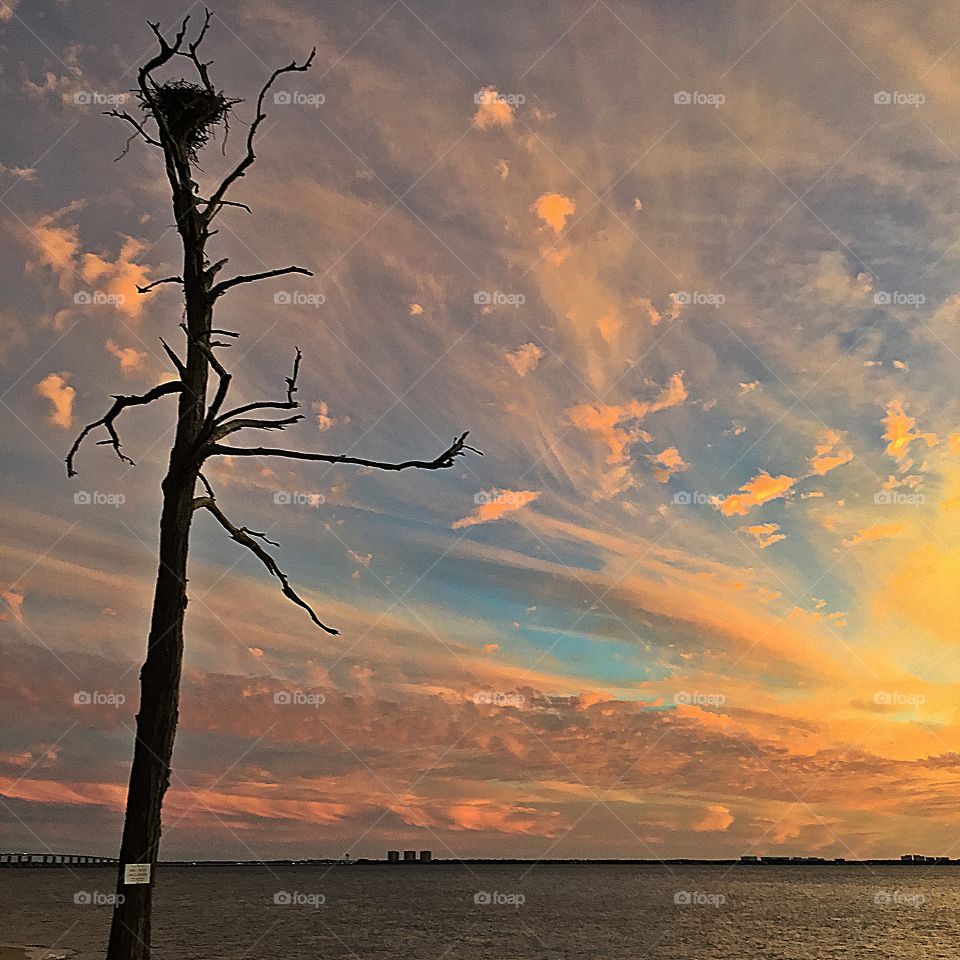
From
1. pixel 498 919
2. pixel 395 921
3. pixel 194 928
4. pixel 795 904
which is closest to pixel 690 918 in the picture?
pixel 498 919

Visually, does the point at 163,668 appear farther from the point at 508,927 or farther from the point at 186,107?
the point at 508,927

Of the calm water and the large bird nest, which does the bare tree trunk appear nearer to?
the large bird nest

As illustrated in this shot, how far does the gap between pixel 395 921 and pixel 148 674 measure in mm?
76843

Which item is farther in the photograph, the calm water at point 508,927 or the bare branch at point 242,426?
the calm water at point 508,927

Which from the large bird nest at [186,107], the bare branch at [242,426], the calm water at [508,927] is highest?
the large bird nest at [186,107]

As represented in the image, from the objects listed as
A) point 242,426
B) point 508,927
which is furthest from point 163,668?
point 508,927

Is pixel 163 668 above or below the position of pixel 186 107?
below

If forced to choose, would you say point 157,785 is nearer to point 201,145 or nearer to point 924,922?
point 201,145

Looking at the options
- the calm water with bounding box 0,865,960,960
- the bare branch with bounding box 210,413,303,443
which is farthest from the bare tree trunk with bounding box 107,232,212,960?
the calm water with bounding box 0,865,960,960

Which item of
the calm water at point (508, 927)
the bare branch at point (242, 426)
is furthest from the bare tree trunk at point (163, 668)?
the calm water at point (508, 927)

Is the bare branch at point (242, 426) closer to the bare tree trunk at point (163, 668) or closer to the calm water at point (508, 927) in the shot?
the bare tree trunk at point (163, 668)

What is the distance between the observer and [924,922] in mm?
86000

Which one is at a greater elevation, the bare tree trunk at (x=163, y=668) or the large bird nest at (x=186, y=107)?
the large bird nest at (x=186, y=107)

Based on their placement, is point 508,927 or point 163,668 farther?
point 508,927
